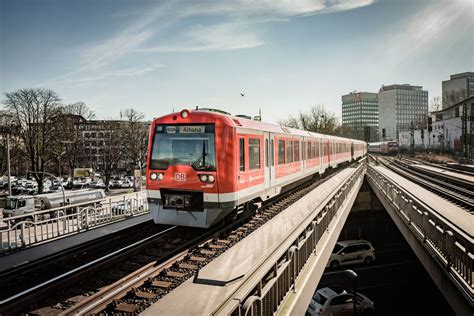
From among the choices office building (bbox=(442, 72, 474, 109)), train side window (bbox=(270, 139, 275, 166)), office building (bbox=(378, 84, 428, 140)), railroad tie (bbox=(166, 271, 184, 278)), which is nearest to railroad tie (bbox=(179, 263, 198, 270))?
railroad tie (bbox=(166, 271, 184, 278))

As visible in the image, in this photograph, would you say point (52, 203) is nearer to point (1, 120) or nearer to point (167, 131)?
point (1, 120)

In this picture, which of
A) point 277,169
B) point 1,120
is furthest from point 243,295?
point 1,120

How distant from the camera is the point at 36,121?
36.6m

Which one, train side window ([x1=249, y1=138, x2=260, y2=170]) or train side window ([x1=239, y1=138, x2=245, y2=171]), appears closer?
train side window ([x1=239, y1=138, x2=245, y2=171])

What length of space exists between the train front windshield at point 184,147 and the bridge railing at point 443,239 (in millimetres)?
5562

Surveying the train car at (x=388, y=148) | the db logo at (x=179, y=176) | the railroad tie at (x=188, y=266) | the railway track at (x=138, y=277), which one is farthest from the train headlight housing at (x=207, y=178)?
the train car at (x=388, y=148)

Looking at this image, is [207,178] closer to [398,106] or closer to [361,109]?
[398,106]

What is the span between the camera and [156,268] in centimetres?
700

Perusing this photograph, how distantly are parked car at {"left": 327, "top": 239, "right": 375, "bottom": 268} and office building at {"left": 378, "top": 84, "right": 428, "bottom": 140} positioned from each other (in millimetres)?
127670

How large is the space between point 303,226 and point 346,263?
1650 cm

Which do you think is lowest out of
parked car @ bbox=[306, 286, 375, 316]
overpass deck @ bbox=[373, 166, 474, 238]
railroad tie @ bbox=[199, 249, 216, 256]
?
parked car @ bbox=[306, 286, 375, 316]

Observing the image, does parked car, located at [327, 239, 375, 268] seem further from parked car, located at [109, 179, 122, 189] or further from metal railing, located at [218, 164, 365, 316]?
parked car, located at [109, 179, 122, 189]

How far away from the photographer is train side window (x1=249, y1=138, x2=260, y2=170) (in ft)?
33.7

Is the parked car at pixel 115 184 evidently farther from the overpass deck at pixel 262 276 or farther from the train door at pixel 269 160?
the overpass deck at pixel 262 276
